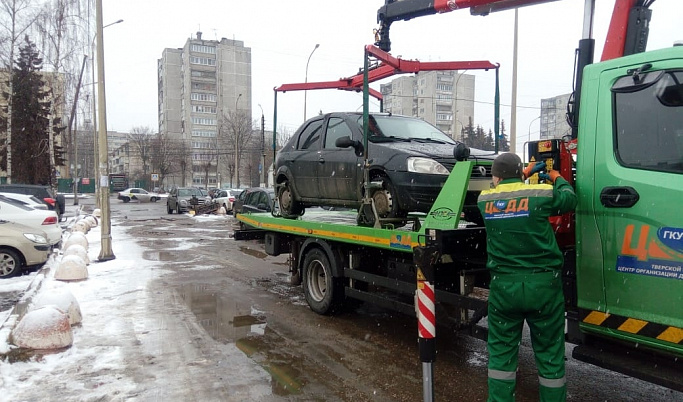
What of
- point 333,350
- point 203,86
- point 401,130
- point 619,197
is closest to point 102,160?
point 401,130

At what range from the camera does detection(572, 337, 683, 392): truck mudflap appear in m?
3.12

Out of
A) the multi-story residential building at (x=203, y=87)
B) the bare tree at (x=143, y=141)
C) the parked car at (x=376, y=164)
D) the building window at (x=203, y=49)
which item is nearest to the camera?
the parked car at (x=376, y=164)

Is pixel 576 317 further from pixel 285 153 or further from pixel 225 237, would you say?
pixel 225 237

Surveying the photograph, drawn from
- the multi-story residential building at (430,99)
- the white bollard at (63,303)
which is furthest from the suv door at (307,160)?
the multi-story residential building at (430,99)

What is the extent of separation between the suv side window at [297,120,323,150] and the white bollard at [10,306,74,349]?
3.87 m

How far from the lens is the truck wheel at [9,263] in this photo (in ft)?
31.8

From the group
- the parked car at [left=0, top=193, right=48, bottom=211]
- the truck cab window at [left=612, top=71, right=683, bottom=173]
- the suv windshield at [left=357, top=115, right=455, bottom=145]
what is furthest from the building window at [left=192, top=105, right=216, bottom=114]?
the truck cab window at [left=612, top=71, right=683, bottom=173]

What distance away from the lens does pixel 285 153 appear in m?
7.95

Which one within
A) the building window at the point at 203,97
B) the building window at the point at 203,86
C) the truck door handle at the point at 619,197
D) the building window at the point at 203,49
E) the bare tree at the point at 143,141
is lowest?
the truck door handle at the point at 619,197

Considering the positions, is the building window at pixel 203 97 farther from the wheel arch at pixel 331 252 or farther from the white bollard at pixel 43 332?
the white bollard at pixel 43 332

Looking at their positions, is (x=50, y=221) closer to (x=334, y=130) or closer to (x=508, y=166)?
(x=334, y=130)

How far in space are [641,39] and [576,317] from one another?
100 inches

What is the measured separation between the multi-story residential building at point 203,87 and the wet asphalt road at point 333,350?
79.7 metres

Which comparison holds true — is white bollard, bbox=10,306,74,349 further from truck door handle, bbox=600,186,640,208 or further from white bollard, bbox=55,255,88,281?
truck door handle, bbox=600,186,640,208
